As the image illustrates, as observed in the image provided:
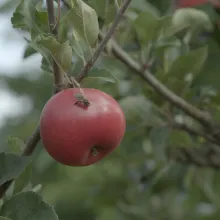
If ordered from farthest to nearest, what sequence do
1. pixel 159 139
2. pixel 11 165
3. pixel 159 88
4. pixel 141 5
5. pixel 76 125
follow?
pixel 141 5, pixel 159 139, pixel 159 88, pixel 11 165, pixel 76 125

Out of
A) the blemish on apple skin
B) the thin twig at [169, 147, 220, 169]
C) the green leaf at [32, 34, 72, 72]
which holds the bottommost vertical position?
the thin twig at [169, 147, 220, 169]

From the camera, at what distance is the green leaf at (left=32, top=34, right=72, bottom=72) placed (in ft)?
3.44

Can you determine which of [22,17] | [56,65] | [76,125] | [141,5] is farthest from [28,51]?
[141,5]

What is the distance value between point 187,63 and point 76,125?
794 mm

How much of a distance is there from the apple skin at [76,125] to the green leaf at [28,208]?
0.08 meters

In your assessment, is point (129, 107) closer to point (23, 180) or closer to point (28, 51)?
point (28, 51)

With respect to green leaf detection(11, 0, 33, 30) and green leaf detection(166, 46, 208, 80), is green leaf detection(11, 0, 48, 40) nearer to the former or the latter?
green leaf detection(11, 0, 33, 30)

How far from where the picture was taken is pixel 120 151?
2.16 m

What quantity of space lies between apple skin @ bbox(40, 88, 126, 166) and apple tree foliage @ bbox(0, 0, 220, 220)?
8 cm

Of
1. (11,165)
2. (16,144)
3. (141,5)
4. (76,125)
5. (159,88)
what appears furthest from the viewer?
(141,5)

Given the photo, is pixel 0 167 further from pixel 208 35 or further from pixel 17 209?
pixel 208 35

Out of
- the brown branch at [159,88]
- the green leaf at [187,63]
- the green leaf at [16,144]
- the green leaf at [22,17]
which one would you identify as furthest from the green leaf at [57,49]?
the green leaf at [187,63]

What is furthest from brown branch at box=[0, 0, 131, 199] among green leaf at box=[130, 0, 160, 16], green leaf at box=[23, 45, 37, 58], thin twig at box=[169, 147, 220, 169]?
thin twig at box=[169, 147, 220, 169]

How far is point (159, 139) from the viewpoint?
5.86ft
